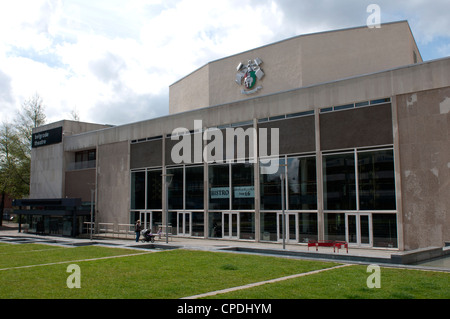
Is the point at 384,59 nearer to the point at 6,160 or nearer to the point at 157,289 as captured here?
the point at 157,289

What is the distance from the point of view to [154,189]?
37.6 m

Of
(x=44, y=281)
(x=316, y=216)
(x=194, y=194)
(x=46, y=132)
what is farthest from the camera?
(x=46, y=132)

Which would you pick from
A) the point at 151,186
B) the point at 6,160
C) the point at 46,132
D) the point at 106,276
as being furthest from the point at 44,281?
the point at 6,160

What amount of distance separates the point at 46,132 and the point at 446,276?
Result: 4819 centimetres

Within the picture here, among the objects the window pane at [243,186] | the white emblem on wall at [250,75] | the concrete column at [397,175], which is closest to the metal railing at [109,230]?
the window pane at [243,186]

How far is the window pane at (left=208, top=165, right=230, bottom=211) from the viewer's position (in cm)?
3203

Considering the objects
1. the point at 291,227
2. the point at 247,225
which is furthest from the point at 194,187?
the point at 291,227

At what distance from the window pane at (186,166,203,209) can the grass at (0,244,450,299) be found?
601 inches

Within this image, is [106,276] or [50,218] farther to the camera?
[50,218]

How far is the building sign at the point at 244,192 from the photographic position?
30.4 meters

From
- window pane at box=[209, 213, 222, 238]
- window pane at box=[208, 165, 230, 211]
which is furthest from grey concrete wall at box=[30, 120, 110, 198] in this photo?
window pane at box=[208, 165, 230, 211]

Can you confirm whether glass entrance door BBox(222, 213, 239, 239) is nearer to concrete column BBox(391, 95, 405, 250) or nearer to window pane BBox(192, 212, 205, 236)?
window pane BBox(192, 212, 205, 236)

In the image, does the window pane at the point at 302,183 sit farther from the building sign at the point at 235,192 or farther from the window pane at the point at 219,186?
the window pane at the point at 219,186

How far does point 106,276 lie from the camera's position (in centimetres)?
1378
